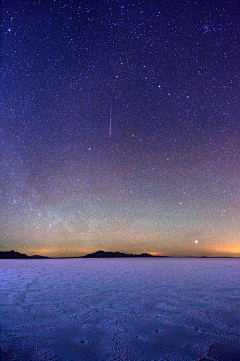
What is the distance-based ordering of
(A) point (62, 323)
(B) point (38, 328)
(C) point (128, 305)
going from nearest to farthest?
(B) point (38, 328) < (A) point (62, 323) < (C) point (128, 305)

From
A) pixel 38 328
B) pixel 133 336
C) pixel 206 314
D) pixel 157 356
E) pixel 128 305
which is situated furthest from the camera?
pixel 128 305

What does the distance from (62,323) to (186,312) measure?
5.71 ft

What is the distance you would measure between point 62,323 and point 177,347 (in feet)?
4.56

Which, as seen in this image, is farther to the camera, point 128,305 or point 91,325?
point 128,305

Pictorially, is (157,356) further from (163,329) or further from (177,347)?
(163,329)

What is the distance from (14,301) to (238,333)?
3.35m

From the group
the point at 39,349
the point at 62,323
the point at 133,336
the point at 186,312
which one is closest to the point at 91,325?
the point at 62,323

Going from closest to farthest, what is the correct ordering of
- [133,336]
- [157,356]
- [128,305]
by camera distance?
[157,356] → [133,336] → [128,305]

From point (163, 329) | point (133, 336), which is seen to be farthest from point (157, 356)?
point (163, 329)

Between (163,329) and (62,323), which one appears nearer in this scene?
(163,329)

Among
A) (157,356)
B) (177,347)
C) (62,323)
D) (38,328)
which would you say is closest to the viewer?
(157,356)

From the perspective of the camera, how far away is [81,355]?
1.91 metres

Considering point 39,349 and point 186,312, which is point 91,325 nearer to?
point 39,349

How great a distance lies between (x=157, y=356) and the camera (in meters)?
1.89
